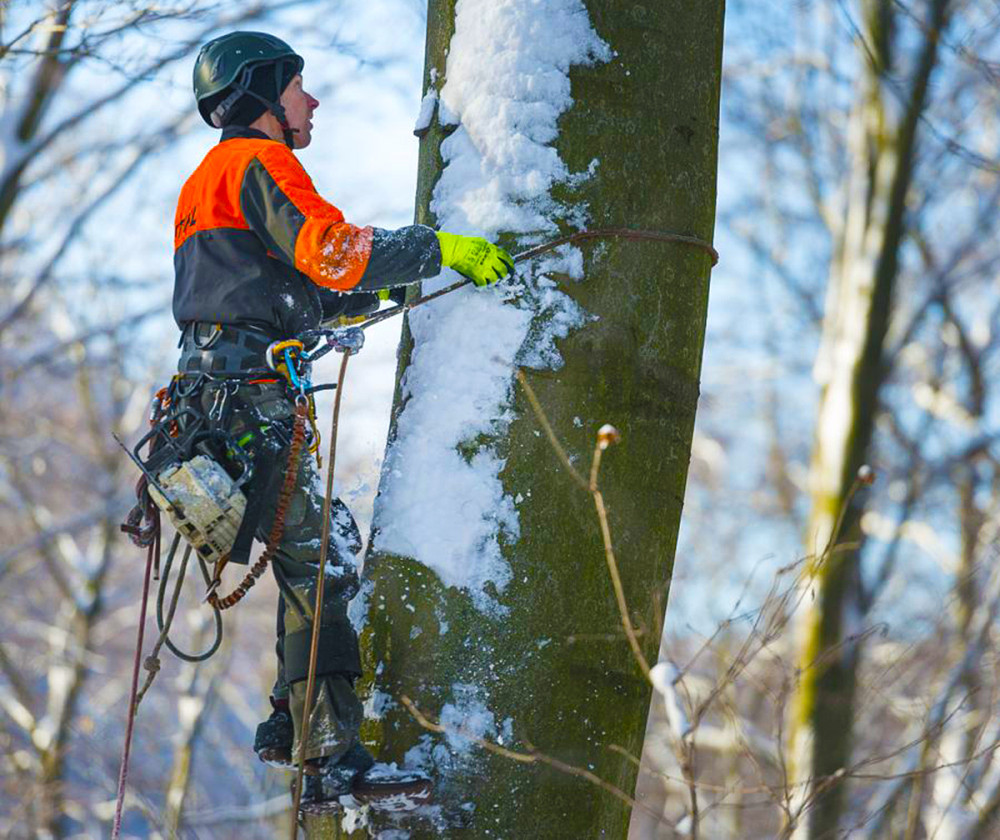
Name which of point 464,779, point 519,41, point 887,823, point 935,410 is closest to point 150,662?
point 464,779

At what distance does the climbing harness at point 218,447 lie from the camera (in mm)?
2537

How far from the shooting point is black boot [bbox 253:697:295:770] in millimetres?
2572

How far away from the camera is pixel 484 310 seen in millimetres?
2457

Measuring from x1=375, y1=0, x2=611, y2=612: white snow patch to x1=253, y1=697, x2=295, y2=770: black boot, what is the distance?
52cm

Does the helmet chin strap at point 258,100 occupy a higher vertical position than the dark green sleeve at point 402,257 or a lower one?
higher

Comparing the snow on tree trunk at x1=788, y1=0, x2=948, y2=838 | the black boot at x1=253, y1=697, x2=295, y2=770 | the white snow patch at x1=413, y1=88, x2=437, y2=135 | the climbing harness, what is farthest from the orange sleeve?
the snow on tree trunk at x1=788, y1=0, x2=948, y2=838

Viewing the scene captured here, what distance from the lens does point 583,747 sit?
228cm

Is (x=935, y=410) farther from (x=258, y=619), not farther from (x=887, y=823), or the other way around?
(x=258, y=619)

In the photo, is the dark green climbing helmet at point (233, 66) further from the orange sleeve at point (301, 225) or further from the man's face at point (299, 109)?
the orange sleeve at point (301, 225)

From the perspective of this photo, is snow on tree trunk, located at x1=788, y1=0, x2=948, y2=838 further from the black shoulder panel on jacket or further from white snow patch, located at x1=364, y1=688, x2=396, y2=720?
the black shoulder panel on jacket

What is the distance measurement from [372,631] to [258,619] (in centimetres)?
2033

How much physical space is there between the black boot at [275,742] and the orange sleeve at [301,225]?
1.02 metres

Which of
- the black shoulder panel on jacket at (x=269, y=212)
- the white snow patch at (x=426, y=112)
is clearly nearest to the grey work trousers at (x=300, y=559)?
the black shoulder panel on jacket at (x=269, y=212)

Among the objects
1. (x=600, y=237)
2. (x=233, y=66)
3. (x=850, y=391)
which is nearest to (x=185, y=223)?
(x=233, y=66)
